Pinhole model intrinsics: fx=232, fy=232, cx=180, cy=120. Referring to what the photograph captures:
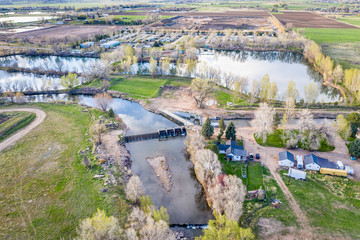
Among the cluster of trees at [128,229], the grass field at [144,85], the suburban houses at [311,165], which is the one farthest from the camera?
the grass field at [144,85]

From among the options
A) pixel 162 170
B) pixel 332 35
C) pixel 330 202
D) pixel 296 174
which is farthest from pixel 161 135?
pixel 332 35

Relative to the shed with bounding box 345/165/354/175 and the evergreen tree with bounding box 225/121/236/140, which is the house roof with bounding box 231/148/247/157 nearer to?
the evergreen tree with bounding box 225/121/236/140

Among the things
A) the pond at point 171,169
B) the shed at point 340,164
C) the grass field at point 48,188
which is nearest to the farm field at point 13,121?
the grass field at point 48,188

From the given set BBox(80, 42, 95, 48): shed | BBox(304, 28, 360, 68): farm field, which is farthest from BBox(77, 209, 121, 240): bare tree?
BBox(80, 42, 95, 48): shed

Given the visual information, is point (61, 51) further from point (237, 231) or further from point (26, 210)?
point (237, 231)

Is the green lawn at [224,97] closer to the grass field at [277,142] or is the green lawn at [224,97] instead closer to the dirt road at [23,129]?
the grass field at [277,142]

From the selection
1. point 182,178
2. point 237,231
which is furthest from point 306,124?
point 237,231

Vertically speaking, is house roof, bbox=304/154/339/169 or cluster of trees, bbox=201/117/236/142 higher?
cluster of trees, bbox=201/117/236/142
